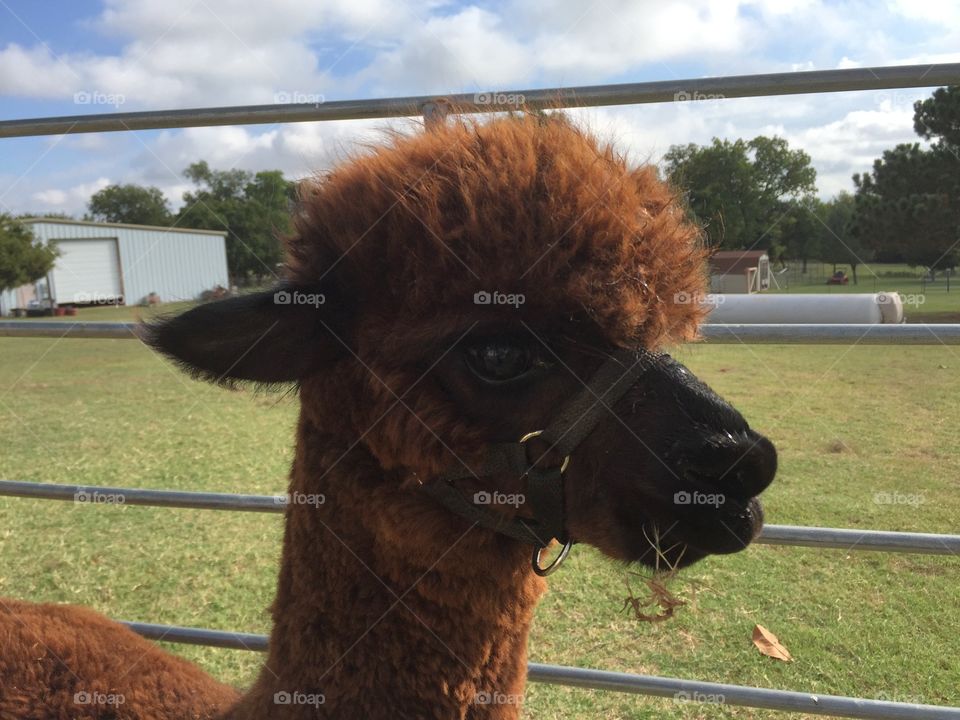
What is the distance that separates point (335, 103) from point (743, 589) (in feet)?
12.4

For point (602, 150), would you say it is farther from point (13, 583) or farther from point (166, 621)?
point (13, 583)

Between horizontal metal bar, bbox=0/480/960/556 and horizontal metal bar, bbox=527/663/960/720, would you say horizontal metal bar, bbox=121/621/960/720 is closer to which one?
horizontal metal bar, bbox=527/663/960/720

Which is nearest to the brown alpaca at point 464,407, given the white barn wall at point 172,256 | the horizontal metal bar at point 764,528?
the horizontal metal bar at point 764,528

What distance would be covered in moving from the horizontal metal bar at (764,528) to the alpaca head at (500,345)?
78cm

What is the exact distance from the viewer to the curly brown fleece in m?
1.66

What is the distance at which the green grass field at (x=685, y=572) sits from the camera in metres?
3.69

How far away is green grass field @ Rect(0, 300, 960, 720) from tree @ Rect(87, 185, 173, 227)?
4889cm

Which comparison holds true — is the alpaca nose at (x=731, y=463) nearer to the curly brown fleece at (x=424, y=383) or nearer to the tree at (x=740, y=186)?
the curly brown fleece at (x=424, y=383)

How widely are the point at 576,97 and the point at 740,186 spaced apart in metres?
1.04

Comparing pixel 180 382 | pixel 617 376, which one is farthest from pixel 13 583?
pixel 180 382

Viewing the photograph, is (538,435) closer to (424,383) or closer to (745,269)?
(424,383)

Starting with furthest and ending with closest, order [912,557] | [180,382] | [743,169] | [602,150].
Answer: [180,382] → [912,557] → [743,169] → [602,150]

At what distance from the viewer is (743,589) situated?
15.0 ft

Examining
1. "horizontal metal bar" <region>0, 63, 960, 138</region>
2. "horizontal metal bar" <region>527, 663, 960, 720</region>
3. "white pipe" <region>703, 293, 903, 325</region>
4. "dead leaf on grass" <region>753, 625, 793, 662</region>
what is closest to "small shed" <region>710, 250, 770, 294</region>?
"white pipe" <region>703, 293, 903, 325</region>
